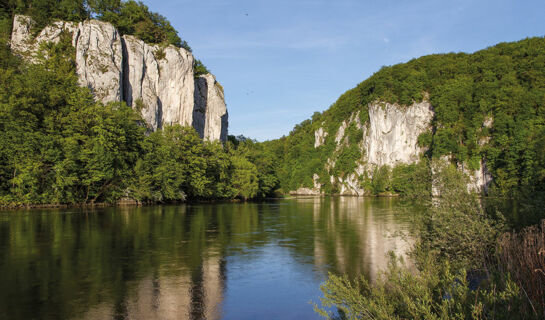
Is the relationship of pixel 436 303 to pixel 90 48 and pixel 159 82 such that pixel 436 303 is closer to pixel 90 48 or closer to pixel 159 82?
pixel 90 48

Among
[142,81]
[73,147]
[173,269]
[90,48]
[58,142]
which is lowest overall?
[173,269]

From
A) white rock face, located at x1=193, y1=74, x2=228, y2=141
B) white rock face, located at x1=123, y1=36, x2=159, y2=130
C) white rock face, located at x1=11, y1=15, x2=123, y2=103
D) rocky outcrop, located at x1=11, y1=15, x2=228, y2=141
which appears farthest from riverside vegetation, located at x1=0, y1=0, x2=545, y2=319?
white rock face, located at x1=193, y1=74, x2=228, y2=141

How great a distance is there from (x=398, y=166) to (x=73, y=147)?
330ft

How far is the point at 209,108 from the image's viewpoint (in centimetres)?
8975

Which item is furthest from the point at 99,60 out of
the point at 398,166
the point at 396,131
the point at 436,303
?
the point at 396,131

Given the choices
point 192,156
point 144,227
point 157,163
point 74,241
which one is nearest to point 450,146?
point 192,156

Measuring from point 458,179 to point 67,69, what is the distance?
2507 inches

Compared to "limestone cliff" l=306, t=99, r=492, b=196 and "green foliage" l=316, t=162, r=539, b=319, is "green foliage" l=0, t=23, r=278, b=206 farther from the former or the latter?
"limestone cliff" l=306, t=99, r=492, b=196

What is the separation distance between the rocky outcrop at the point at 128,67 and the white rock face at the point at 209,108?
0.99m

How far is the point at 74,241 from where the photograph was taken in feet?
67.9

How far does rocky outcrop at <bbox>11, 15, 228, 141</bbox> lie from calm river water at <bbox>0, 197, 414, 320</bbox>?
4273cm

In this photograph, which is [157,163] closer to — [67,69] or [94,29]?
[67,69]

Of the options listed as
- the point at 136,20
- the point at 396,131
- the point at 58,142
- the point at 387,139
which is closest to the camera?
the point at 58,142

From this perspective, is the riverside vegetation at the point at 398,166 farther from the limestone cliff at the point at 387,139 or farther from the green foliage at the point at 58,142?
the limestone cliff at the point at 387,139
